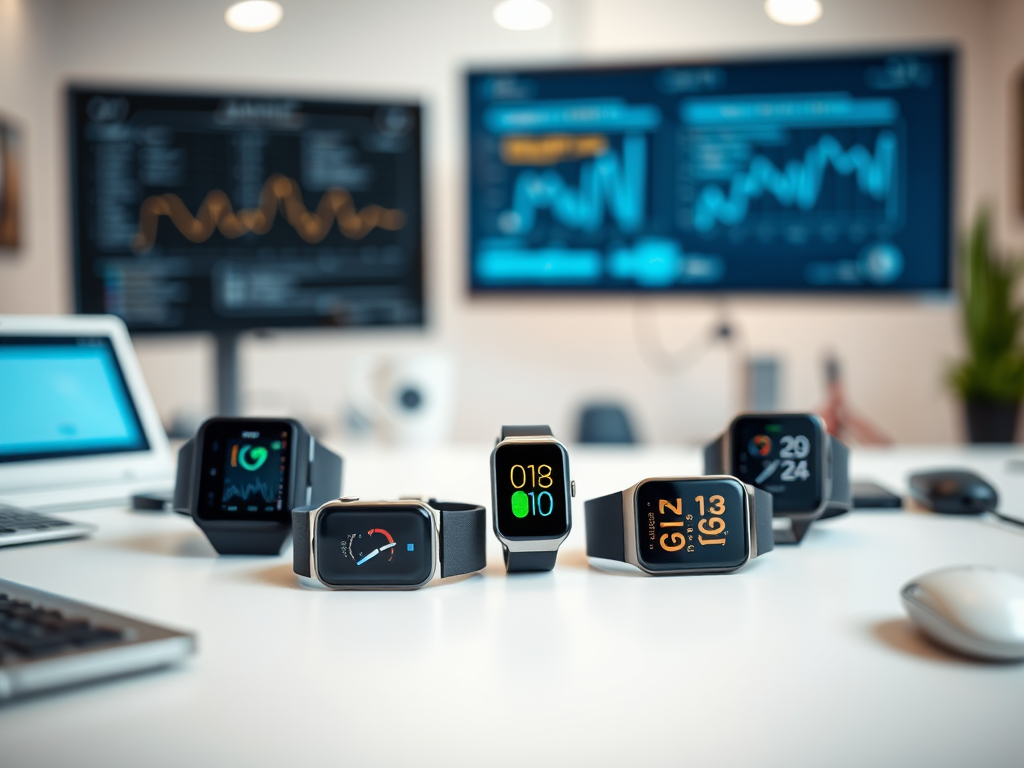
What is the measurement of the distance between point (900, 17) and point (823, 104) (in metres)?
1.74

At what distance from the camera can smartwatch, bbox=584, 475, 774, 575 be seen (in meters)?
0.73

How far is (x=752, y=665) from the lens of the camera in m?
0.55

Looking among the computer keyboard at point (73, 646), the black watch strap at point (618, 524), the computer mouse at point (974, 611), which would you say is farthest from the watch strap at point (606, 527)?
the computer keyboard at point (73, 646)

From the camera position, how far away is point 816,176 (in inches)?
59.7

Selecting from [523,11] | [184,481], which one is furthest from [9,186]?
[184,481]

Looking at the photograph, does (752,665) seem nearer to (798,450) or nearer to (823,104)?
(798,450)

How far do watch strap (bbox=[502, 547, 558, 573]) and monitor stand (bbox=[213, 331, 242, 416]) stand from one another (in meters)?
0.88

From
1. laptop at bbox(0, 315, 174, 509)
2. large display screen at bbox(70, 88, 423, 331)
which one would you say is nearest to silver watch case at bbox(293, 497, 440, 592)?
laptop at bbox(0, 315, 174, 509)

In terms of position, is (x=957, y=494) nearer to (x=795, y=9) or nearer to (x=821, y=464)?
(x=821, y=464)

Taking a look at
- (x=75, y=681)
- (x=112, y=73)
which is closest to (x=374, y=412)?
(x=75, y=681)

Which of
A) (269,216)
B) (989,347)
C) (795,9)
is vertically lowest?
(989,347)

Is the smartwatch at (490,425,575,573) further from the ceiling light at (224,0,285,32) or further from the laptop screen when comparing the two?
the ceiling light at (224,0,285,32)

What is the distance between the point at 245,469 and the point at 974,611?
1.97ft

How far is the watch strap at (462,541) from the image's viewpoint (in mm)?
720
